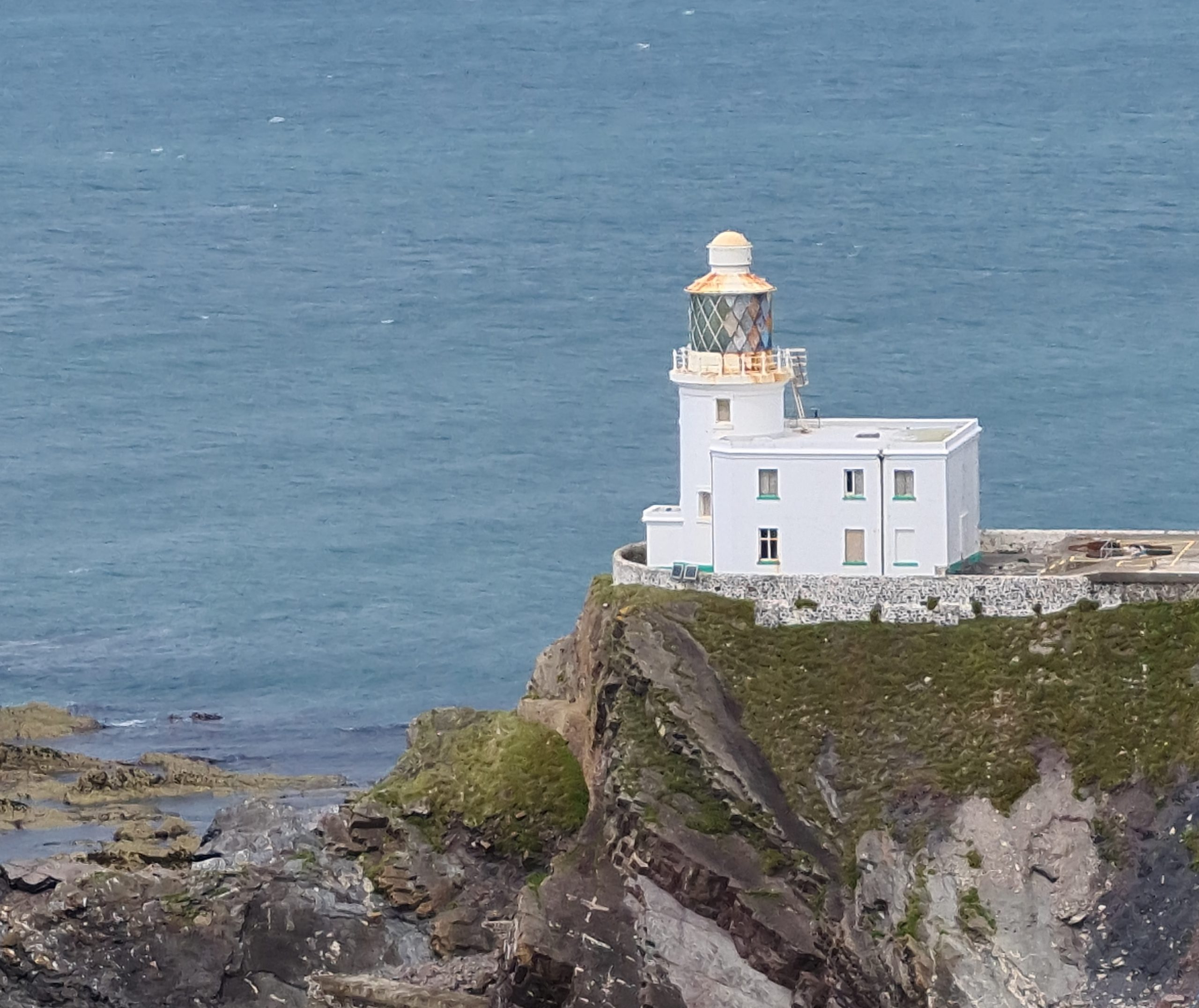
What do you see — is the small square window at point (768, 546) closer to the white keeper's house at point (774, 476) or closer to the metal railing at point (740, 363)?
the white keeper's house at point (774, 476)

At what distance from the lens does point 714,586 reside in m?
72.3

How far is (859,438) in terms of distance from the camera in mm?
73625

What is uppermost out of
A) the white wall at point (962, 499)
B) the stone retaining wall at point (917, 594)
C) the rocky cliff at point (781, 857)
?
the white wall at point (962, 499)

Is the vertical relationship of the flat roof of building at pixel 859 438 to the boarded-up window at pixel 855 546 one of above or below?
above

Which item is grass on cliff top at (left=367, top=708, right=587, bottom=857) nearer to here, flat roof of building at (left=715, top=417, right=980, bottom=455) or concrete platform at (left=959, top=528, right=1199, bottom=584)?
flat roof of building at (left=715, top=417, right=980, bottom=455)

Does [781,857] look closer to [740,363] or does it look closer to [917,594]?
[917,594]

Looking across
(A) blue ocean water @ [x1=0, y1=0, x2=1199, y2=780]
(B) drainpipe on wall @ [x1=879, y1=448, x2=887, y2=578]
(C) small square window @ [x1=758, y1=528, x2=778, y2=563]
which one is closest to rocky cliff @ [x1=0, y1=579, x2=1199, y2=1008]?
(C) small square window @ [x1=758, y1=528, x2=778, y2=563]

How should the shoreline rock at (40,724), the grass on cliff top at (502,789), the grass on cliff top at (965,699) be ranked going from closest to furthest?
the grass on cliff top at (965,699) → the grass on cliff top at (502,789) → the shoreline rock at (40,724)

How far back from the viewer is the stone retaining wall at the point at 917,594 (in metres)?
70.4

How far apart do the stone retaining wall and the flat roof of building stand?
2.78m

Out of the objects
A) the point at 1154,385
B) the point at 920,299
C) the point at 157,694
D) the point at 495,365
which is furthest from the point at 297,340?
the point at 157,694

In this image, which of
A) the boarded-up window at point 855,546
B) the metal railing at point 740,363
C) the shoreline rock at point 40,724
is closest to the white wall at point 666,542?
the metal railing at point 740,363

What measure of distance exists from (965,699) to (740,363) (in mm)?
9382

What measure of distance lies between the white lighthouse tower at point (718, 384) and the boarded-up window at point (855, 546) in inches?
128
